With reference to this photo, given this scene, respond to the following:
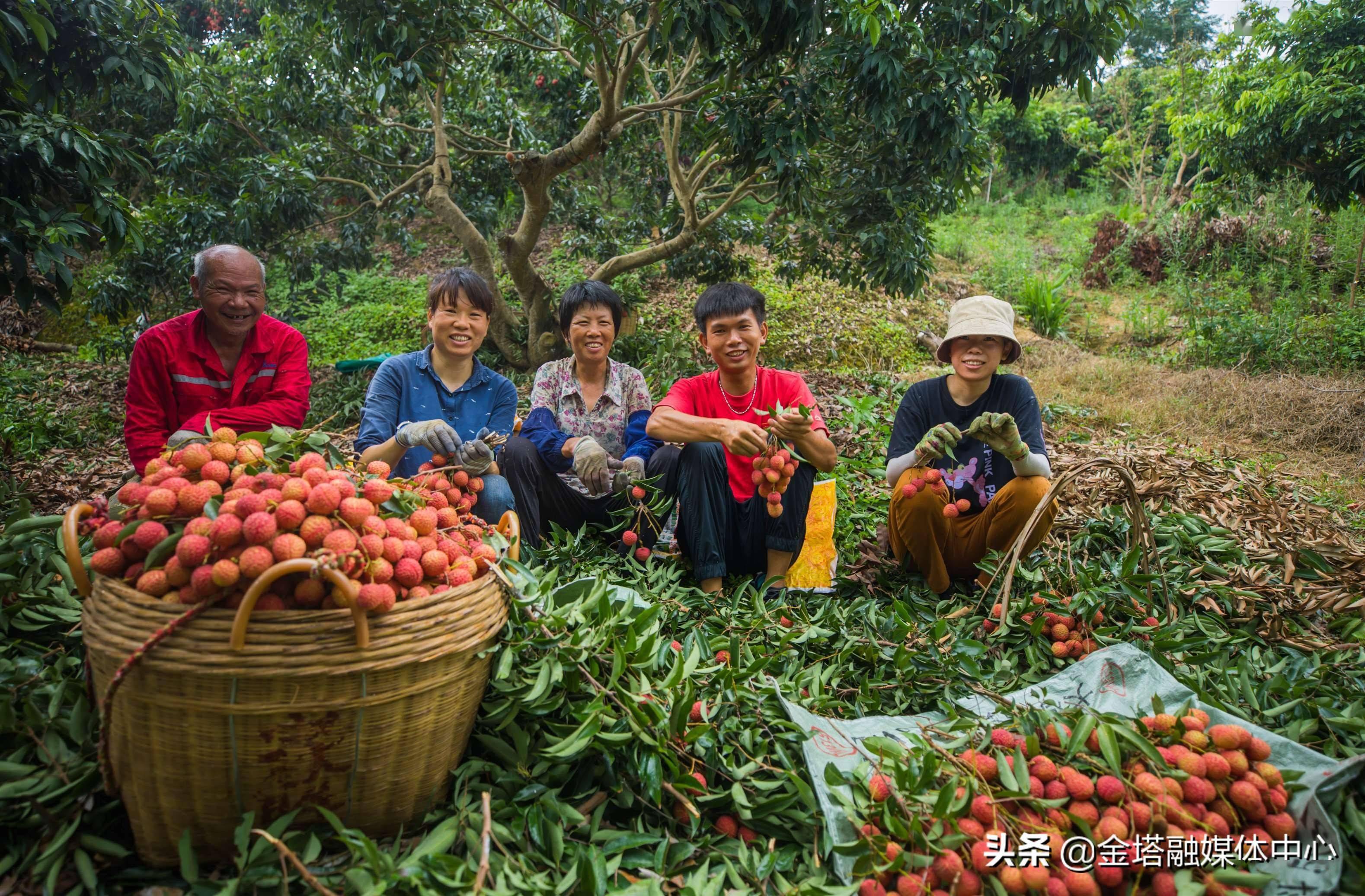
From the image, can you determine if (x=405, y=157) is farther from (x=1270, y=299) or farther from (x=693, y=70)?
(x=1270, y=299)

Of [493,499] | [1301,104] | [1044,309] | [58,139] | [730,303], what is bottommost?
[493,499]

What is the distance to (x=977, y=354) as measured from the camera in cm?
250

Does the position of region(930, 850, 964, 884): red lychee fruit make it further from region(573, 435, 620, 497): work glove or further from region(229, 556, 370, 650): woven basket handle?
region(573, 435, 620, 497): work glove

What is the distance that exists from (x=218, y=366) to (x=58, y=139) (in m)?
1.01

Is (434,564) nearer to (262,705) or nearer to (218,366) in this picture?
(262,705)

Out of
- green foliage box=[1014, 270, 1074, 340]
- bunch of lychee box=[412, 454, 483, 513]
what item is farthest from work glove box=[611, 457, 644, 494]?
green foliage box=[1014, 270, 1074, 340]

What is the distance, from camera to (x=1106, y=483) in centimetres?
317

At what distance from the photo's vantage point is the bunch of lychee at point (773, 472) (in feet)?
7.89

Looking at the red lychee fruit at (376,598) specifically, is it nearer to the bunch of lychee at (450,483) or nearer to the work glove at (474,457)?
the bunch of lychee at (450,483)

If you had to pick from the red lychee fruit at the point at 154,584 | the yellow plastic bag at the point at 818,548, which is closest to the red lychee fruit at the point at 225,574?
the red lychee fruit at the point at 154,584

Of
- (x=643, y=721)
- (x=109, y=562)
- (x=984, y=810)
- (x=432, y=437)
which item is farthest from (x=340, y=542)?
(x=984, y=810)

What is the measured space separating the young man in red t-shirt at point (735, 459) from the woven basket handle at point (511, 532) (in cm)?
82

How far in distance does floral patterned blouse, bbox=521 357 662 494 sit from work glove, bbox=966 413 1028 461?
3.55ft

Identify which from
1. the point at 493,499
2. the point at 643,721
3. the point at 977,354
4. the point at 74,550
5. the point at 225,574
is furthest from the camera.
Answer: the point at 977,354
